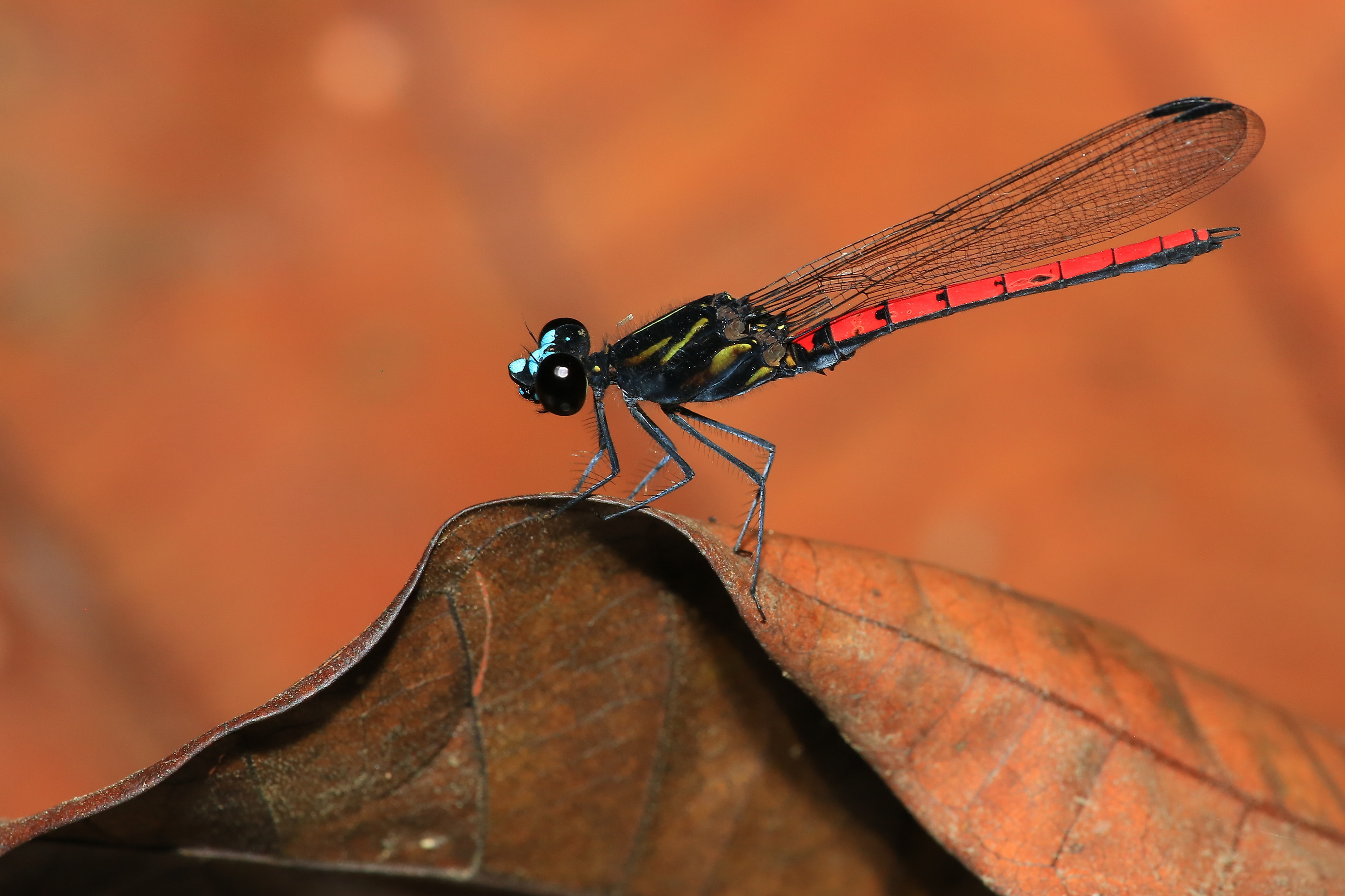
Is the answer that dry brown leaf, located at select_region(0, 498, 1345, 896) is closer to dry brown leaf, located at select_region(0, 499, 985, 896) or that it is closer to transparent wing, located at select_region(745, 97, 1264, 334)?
dry brown leaf, located at select_region(0, 499, 985, 896)

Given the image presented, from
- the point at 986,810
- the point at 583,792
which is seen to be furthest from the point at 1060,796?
the point at 583,792

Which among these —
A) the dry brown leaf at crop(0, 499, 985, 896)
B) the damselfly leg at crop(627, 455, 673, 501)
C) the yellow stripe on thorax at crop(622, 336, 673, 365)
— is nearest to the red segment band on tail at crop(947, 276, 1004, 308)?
the yellow stripe on thorax at crop(622, 336, 673, 365)

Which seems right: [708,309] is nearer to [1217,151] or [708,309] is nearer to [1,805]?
[1217,151]

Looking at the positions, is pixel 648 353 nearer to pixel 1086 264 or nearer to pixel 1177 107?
pixel 1086 264

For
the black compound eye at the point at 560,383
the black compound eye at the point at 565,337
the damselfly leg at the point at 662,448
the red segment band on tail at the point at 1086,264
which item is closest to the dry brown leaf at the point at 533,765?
the damselfly leg at the point at 662,448

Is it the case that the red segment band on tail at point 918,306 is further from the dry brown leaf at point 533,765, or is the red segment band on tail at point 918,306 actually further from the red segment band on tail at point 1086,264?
the dry brown leaf at point 533,765

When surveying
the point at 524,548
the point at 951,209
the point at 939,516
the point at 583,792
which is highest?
the point at 524,548

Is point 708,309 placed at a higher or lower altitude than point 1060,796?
higher
